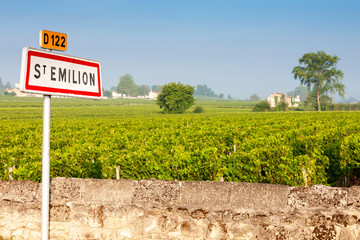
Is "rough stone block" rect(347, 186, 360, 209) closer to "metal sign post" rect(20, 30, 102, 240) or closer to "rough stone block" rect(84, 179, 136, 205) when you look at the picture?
"rough stone block" rect(84, 179, 136, 205)

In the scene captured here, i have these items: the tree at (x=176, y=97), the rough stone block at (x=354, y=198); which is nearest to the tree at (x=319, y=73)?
the tree at (x=176, y=97)

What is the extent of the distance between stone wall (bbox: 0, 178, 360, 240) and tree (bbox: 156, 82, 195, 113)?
81411 millimetres

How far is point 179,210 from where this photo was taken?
4.62 meters

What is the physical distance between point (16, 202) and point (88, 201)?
1193 millimetres

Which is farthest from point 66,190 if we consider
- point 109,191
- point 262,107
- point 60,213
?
point 262,107

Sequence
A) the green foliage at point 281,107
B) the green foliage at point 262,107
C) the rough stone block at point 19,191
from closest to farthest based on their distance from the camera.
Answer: the rough stone block at point 19,191, the green foliage at point 262,107, the green foliage at point 281,107

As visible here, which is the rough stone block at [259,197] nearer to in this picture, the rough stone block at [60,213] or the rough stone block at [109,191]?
the rough stone block at [109,191]

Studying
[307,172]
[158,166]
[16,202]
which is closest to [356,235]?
[307,172]

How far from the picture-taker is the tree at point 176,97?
→ 86938mm

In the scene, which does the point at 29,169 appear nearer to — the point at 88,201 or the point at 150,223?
the point at 88,201

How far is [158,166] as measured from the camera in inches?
254

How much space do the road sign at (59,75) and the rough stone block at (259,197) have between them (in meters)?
2.23

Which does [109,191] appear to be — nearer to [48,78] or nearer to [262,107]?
[48,78]

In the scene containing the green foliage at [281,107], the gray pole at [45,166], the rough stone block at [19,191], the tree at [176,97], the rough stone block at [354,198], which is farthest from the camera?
the green foliage at [281,107]
